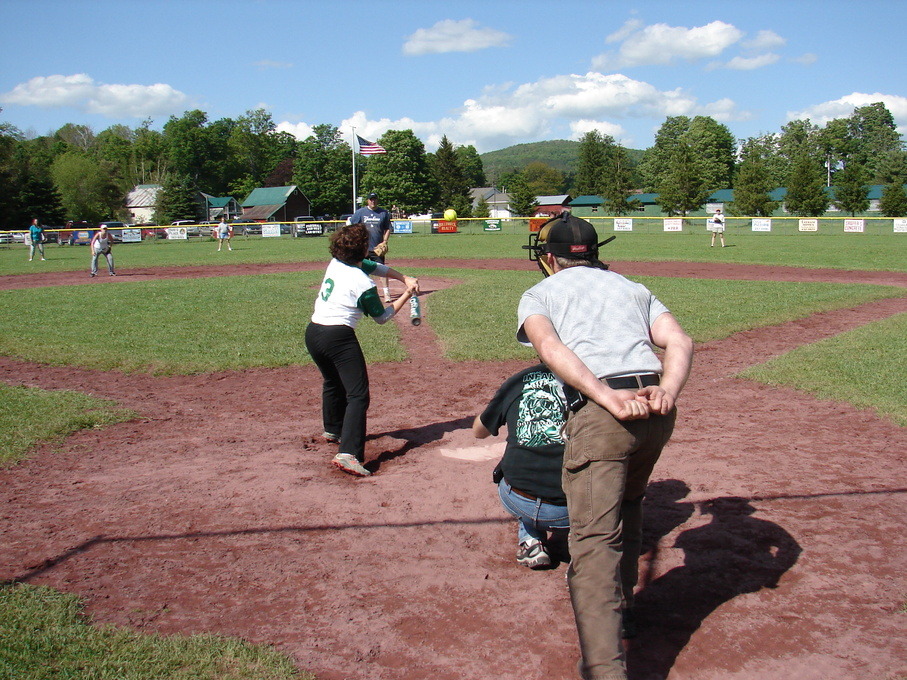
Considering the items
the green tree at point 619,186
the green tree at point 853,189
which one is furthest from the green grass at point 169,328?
the green tree at point 619,186

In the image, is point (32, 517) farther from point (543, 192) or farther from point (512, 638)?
point (543, 192)

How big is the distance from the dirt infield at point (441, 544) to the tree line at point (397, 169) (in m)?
59.0

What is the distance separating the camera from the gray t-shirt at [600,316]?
302 centimetres

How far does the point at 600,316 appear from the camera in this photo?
308 centimetres

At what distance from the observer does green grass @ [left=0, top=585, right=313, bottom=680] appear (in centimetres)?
304

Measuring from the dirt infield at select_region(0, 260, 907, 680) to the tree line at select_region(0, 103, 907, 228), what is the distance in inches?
2321

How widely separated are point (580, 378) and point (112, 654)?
2.38 meters

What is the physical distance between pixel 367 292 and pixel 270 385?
3488mm

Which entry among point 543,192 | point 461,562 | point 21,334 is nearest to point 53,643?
point 461,562

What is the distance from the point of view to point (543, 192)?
157 m

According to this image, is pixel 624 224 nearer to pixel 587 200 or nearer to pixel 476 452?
pixel 476 452

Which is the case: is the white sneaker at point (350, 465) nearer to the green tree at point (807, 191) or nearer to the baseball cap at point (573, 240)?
the baseball cap at point (573, 240)

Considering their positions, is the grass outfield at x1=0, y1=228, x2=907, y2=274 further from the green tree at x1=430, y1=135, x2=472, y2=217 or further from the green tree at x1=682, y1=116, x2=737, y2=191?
the green tree at x1=682, y1=116, x2=737, y2=191

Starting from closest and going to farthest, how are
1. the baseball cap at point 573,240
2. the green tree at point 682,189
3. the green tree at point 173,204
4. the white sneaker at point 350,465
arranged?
the baseball cap at point 573,240 → the white sneaker at point 350,465 → the green tree at point 682,189 → the green tree at point 173,204
